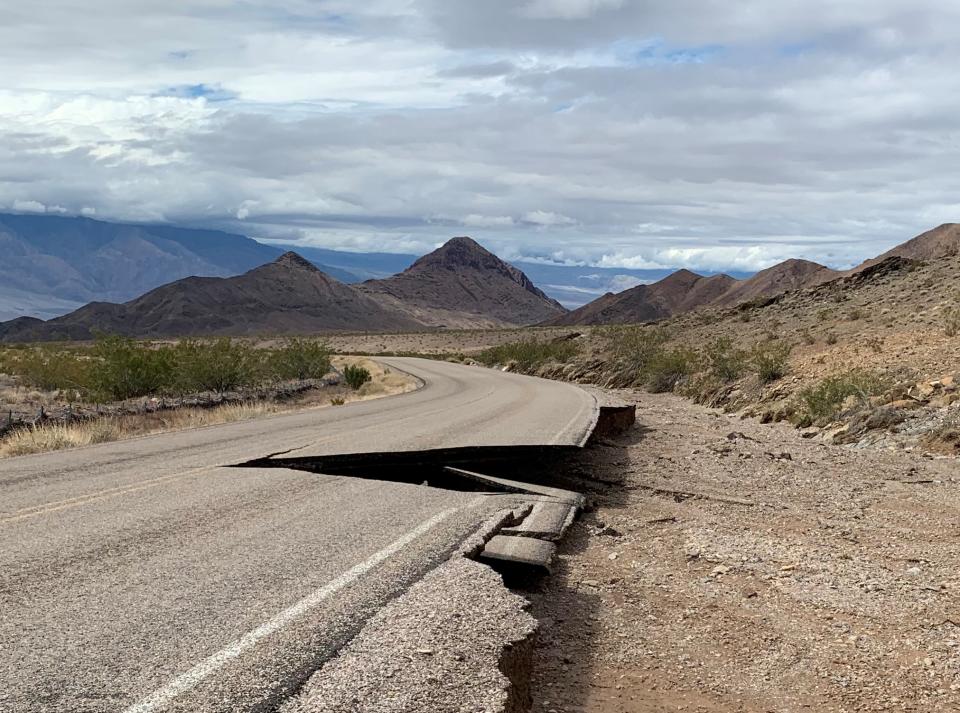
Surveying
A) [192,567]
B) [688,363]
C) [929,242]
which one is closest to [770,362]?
[688,363]

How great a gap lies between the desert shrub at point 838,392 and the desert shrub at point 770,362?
6.80 meters

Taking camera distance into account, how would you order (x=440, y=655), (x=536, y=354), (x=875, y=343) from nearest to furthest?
(x=440, y=655) → (x=875, y=343) → (x=536, y=354)

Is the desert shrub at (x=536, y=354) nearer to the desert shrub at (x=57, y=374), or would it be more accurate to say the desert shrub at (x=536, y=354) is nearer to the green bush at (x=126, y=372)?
the desert shrub at (x=57, y=374)

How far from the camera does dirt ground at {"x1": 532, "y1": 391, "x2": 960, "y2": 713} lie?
548cm

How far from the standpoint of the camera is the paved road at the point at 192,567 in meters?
4.36

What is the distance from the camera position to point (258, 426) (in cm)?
1670

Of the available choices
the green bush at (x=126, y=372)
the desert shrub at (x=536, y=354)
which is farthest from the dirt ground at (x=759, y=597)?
the desert shrub at (x=536, y=354)

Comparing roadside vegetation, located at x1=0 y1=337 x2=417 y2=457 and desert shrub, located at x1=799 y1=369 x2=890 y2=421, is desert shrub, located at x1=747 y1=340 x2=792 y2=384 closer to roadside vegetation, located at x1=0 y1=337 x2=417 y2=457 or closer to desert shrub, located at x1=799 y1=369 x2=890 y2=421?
desert shrub, located at x1=799 y1=369 x2=890 y2=421

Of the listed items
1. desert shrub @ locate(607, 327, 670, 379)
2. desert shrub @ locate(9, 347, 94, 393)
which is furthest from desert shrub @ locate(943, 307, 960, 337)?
desert shrub @ locate(9, 347, 94, 393)

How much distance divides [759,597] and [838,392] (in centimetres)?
1288

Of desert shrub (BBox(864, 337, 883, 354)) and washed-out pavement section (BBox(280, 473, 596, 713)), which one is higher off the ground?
desert shrub (BBox(864, 337, 883, 354))

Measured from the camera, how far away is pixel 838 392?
18.8m

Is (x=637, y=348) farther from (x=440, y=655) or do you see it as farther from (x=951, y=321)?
(x=440, y=655)

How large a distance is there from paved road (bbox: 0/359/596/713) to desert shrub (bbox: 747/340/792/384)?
1643 centimetres
